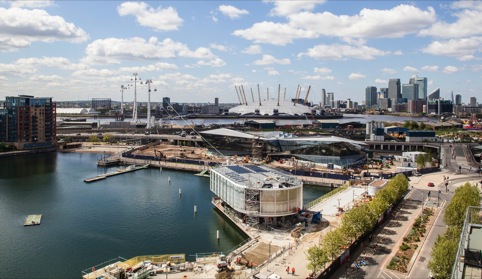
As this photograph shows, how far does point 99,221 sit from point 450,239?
16.1 meters

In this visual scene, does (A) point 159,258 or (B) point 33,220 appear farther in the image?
(B) point 33,220

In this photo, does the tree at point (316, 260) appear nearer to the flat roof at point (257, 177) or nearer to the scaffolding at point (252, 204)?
the scaffolding at point (252, 204)

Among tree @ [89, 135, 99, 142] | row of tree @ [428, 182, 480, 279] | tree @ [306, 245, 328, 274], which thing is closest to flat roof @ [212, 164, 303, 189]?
tree @ [306, 245, 328, 274]

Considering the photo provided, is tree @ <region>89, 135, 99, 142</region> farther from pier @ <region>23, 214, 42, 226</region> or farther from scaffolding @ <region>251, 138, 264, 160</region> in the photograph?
pier @ <region>23, 214, 42, 226</region>

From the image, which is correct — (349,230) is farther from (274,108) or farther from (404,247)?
(274,108)

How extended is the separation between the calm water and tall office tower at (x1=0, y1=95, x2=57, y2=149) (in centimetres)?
1658

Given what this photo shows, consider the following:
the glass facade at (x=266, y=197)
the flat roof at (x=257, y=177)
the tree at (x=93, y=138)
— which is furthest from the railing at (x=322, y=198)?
the tree at (x=93, y=138)

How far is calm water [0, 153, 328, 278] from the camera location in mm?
15969

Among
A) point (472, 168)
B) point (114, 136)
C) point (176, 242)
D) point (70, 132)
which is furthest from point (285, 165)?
point (70, 132)

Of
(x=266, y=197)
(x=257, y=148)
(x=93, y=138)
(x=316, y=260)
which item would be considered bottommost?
(x=316, y=260)

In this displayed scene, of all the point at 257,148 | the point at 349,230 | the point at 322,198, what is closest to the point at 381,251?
the point at 349,230

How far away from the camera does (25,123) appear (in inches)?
1949

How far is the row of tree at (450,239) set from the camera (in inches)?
448

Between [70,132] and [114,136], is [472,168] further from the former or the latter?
[70,132]
